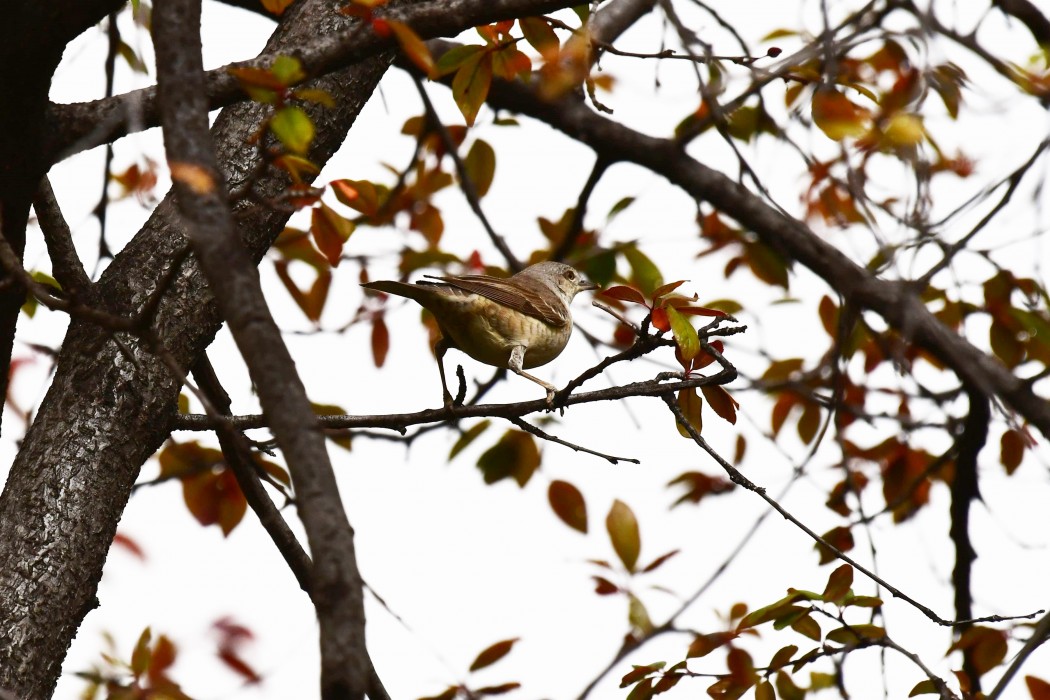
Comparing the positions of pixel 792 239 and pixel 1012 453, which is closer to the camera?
pixel 792 239

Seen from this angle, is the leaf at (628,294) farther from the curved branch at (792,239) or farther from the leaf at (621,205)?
the leaf at (621,205)

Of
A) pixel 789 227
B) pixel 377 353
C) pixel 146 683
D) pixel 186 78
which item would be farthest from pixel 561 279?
pixel 186 78

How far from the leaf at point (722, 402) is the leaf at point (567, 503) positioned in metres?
1.79

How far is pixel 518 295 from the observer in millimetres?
4973

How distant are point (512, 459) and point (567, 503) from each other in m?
0.32

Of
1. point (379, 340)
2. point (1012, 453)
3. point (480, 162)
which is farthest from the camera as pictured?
point (379, 340)

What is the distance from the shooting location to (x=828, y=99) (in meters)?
3.29

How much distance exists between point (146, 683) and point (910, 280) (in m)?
2.55

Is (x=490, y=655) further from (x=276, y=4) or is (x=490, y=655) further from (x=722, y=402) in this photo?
(x=276, y=4)

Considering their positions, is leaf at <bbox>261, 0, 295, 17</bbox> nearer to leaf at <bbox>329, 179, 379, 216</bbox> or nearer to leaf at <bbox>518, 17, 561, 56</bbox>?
leaf at <bbox>518, 17, 561, 56</bbox>

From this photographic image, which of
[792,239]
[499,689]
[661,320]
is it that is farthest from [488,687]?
[792,239]

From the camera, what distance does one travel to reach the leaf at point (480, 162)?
18.5 ft

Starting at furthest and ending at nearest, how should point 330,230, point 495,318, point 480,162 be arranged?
point 480,162 → point 495,318 → point 330,230

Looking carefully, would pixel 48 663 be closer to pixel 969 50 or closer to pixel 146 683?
pixel 146 683
